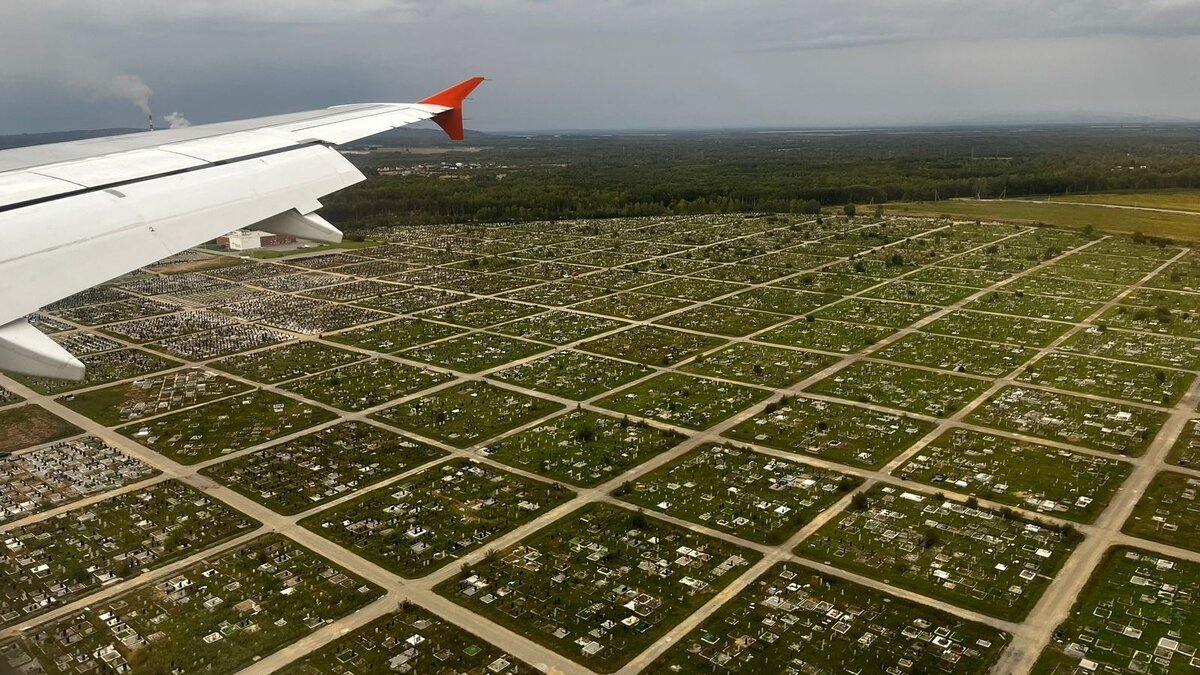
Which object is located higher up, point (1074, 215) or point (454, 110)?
point (454, 110)

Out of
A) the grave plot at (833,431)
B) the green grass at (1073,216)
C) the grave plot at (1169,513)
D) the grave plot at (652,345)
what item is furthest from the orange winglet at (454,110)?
the green grass at (1073,216)

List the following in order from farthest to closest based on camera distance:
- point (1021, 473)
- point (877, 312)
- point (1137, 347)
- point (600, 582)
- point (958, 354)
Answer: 1. point (877, 312)
2. point (1137, 347)
3. point (958, 354)
4. point (1021, 473)
5. point (600, 582)

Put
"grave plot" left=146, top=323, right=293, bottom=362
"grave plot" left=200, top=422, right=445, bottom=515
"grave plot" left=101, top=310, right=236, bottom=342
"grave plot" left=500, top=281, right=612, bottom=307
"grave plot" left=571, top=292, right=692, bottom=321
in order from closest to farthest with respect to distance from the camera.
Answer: "grave plot" left=200, top=422, right=445, bottom=515 < "grave plot" left=146, top=323, right=293, bottom=362 < "grave plot" left=101, top=310, right=236, bottom=342 < "grave plot" left=571, top=292, right=692, bottom=321 < "grave plot" left=500, top=281, right=612, bottom=307

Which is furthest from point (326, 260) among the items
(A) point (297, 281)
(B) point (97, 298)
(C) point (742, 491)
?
(C) point (742, 491)

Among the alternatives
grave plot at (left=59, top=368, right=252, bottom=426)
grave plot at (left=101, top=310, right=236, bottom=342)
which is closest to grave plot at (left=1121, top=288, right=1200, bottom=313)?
grave plot at (left=59, top=368, right=252, bottom=426)

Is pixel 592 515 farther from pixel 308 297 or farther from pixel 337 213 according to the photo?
pixel 337 213

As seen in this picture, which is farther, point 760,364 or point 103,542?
point 760,364

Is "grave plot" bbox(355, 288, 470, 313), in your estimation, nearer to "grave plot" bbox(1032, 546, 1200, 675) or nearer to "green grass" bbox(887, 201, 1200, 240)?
"grave plot" bbox(1032, 546, 1200, 675)

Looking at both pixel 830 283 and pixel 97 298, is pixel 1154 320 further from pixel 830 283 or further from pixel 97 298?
pixel 97 298
